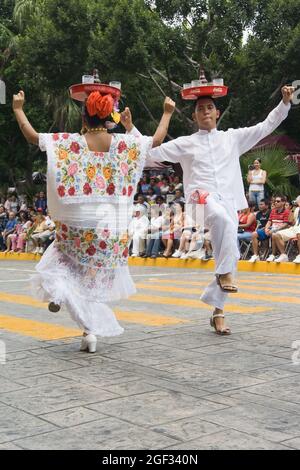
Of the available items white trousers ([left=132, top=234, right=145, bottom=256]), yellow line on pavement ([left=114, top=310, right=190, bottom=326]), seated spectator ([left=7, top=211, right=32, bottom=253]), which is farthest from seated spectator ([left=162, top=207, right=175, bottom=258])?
yellow line on pavement ([left=114, top=310, right=190, bottom=326])

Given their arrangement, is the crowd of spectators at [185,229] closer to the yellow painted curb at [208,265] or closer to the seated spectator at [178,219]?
the seated spectator at [178,219]

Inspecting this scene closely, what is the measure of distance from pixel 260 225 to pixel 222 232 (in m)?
8.37

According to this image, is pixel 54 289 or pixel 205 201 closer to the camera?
pixel 54 289

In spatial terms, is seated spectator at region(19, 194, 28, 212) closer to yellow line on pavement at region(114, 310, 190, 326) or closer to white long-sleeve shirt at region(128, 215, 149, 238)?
white long-sleeve shirt at region(128, 215, 149, 238)

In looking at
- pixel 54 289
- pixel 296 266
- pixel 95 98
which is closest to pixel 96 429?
pixel 54 289

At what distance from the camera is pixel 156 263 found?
49.8 feet

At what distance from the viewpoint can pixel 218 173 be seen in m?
5.73

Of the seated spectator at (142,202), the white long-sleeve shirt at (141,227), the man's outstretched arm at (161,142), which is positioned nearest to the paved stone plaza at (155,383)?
the man's outstretched arm at (161,142)

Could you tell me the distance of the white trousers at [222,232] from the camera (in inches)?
220

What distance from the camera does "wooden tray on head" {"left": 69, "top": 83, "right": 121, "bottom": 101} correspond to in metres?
4.91

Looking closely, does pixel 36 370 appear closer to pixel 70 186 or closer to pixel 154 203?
pixel 70 186

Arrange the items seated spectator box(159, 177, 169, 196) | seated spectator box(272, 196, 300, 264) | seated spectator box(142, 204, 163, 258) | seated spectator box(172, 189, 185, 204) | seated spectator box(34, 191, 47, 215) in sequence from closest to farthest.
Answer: seated spectator box(272, 196, 300, 264), seated spectator box(142, 204, 163, 258), seated spectator box(172, 189, 185, 204), seated spectator box(159, 177, 169, 196), seated spectator box(34, 191, 47, 215)

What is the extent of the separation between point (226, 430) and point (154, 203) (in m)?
13.7

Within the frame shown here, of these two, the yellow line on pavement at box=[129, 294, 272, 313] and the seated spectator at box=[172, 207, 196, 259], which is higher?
the seated spectator at box=[172, 207, 196, 259]
